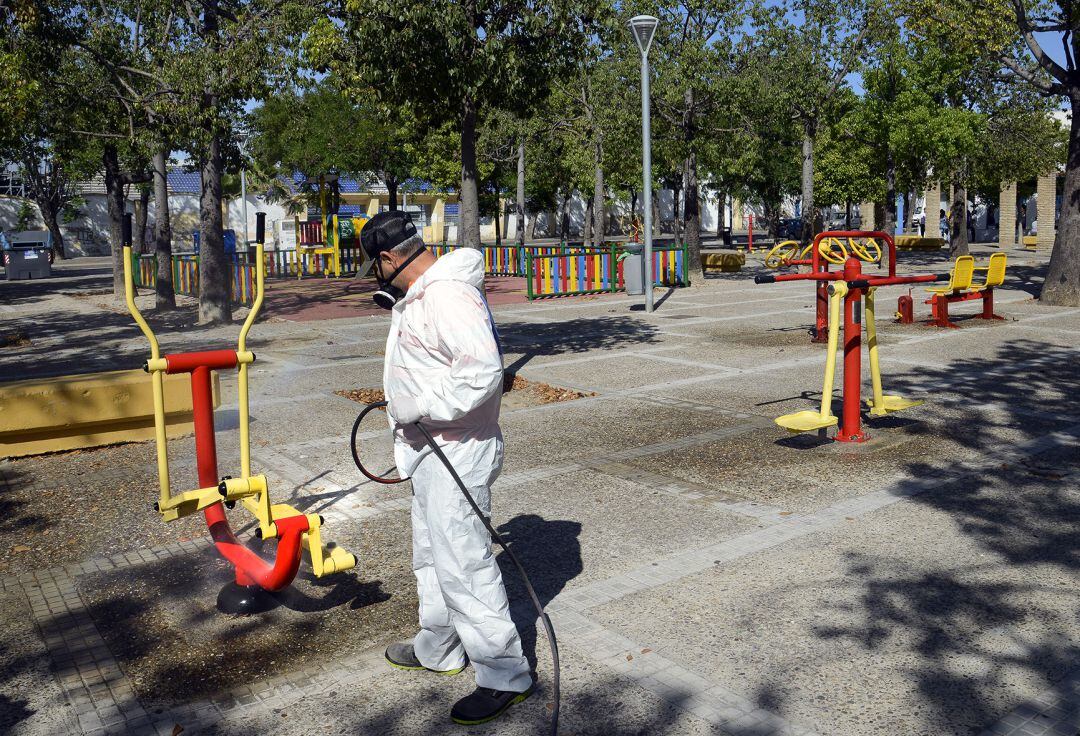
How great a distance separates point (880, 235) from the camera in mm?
9125

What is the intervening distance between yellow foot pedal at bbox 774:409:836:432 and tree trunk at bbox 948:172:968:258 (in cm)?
2471

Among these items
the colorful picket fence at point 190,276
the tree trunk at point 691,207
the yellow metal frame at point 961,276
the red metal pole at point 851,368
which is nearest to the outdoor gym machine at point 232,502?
the red metal pole at point 851,368

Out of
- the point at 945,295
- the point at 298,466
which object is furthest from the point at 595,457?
the point at 945,295

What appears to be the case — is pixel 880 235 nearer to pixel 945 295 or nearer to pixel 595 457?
pixel 595 457

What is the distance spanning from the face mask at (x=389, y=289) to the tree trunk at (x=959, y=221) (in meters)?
28.6

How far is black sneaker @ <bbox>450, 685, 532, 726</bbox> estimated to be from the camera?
11.9 feet

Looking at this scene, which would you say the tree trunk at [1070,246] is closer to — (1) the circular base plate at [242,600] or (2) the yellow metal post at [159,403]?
(1) the circular base plate at [242,600]

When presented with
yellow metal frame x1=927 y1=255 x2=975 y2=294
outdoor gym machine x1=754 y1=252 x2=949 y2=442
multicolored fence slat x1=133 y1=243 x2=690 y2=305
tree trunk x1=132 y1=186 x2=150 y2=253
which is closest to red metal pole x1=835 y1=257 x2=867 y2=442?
outdoor gym machine x1=754 y1=252 x2=949 y2=442

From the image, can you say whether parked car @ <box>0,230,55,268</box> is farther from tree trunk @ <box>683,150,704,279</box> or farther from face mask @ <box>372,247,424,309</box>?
face mask @ <box>372,247,424,309</box>

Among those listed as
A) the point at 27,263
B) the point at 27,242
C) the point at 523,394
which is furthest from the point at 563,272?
the point at 27,242

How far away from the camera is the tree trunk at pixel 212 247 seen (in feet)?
56.3

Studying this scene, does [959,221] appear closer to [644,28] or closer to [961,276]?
[644,28]

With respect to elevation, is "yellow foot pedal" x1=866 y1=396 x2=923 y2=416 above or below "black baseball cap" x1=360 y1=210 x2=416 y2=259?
below

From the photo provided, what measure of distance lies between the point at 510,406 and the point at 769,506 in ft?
12.7
